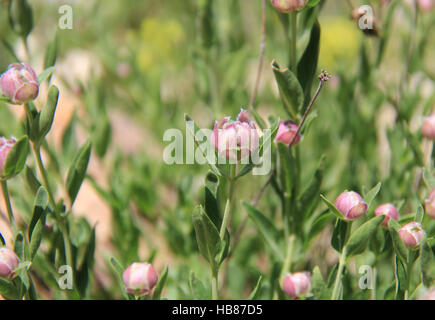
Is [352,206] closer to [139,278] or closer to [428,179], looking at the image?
[428,179]

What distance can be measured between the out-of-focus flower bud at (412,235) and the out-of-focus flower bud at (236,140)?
0.36 m

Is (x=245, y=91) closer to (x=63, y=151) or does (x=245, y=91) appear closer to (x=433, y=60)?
(x=63, y=151)

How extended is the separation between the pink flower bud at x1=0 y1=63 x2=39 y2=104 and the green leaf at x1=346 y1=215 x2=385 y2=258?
29.5 inches

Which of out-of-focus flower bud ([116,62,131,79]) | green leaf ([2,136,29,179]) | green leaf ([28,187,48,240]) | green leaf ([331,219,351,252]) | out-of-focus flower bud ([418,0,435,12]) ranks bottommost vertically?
green leaf ([331,219,351,252])

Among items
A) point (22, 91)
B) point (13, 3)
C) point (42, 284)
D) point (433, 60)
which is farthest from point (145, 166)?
point (433, 60)

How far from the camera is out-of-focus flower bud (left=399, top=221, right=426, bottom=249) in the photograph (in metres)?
1.04

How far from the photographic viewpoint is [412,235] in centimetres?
105

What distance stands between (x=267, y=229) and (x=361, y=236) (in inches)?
12.1

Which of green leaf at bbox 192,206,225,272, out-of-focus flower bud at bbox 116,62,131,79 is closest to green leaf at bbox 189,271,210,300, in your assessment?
green leaf at bbox 192,206,225,272

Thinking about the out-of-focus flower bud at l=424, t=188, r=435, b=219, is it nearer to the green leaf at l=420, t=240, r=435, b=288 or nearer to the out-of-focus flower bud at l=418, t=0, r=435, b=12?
the green leaf at l=420, t=240, r=435, b=288

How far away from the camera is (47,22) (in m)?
3.74

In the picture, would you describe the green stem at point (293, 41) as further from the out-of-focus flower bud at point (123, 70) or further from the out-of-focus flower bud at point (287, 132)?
the out-of-focus flower bud at point (123, 70)

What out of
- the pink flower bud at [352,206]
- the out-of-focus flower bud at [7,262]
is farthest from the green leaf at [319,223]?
the out-of-focus flower bud at [7,262]

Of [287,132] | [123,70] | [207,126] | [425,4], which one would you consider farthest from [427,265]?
[123,70]
